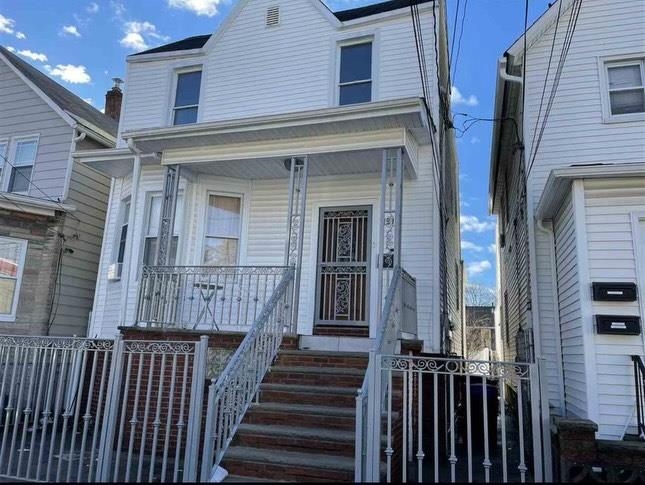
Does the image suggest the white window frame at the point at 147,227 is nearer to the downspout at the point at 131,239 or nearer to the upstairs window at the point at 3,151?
the downspout at the point at 131,239

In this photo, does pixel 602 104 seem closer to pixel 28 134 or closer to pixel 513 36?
pixel 513 36

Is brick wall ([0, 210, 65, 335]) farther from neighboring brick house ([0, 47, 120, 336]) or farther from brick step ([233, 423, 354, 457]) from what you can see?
brick step ([233, 423, 354, 457])

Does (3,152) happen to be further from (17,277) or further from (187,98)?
(187,98)

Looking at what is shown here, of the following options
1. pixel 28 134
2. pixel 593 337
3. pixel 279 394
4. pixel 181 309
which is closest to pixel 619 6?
pixel 593 337

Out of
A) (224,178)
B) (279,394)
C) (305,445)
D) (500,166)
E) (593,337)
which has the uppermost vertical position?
(500,166)

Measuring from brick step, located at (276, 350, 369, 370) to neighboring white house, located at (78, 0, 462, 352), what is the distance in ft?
1.55

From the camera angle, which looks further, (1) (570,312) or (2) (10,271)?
(2) (10,271)

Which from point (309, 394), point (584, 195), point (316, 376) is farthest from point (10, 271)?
point (584, 195)

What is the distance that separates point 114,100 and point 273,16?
7.72 m

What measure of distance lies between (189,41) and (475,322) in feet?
92.7

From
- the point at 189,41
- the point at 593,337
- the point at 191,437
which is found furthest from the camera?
the point at 189,41

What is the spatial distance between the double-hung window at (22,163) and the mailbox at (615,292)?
1160 centimetres

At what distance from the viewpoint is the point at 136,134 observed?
776 cm

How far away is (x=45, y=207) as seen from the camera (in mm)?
10102
